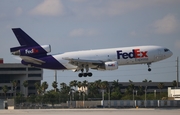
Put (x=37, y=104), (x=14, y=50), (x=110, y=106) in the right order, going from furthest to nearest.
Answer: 1. (x=37, y=104)
2. (x=110, y=106)
3. (x=14, y=50)

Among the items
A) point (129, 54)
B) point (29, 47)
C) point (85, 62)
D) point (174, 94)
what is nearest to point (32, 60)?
point (29, 47)

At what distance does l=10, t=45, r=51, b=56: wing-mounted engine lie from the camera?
111 metres

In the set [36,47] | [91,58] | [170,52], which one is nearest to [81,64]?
[91,58]

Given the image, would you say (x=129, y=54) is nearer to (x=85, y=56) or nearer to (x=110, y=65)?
(x=110, y=65)

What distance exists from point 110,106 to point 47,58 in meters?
18.3

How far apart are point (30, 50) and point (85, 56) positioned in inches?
451

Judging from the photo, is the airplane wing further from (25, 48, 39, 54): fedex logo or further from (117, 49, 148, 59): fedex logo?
(25, 48, 39, 54): fedex logo

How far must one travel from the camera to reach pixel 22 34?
380ft

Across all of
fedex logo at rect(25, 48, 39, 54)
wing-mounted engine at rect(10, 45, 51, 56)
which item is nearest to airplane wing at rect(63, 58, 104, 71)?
wing-mounted engine at rect(10, 45, 51, 56)

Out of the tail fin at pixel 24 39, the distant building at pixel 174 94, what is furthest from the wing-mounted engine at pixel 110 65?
the distant building at pixel 174 94

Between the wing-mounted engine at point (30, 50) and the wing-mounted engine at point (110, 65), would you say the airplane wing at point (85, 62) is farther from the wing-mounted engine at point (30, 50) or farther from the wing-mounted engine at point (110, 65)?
the wing-mounted engine at point (30, 50)

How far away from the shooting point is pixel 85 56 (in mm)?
114000

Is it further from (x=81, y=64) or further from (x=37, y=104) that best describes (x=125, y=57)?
(x=37, y=104)

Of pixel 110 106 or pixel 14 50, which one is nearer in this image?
pixel 14 50
